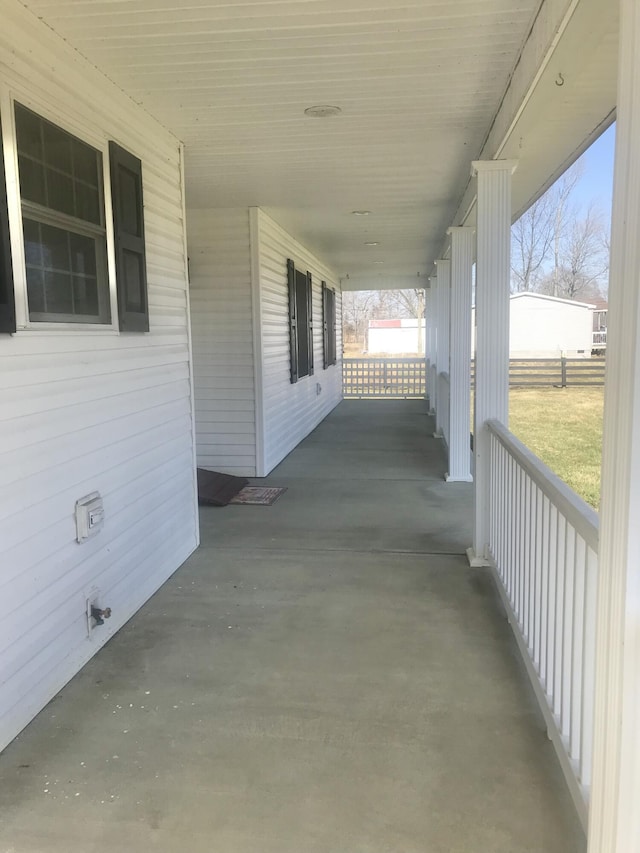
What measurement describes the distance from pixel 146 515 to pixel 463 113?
2844mm

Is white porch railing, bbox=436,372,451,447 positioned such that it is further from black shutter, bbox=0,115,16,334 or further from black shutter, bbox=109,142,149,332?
black shutter, bbox=0,115,16,334

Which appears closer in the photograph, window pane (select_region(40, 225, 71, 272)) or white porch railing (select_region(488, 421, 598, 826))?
white porch railing (select_region(488, 421, 598, 826))

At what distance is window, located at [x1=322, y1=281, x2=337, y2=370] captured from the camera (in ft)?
38.1

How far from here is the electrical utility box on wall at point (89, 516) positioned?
2.83m

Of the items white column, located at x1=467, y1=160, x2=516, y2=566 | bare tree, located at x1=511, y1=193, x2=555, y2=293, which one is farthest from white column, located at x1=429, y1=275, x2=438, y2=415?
white column, located at x1=467, y1=160, x2=516, y2=566

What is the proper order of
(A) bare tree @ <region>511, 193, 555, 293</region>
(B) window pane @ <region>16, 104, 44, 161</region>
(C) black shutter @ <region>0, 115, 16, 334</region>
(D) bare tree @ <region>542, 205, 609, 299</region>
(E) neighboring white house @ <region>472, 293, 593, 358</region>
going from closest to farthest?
(C) black shutter @ <region>0, 115, 16, 334</region>, (B) window pane @ <region>16, 104, 44, 161</region>, (D) bare tree @ <region>542, 205, 609, 299</region>, (A) bare tree @ <region>511, 193, 555, 293</region>, (E) neighboring white house @ <region>472, 293, 593, 358</region>

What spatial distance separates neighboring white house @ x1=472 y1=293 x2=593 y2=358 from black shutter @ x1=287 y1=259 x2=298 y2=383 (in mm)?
3195

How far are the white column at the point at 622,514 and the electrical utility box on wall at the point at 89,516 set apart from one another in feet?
7.06

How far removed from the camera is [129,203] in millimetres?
3367

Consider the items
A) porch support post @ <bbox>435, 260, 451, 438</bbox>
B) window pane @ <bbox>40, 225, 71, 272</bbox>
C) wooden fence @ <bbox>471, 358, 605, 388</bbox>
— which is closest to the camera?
window pane @ <bbox>40, 225, 71, 272</bbox>

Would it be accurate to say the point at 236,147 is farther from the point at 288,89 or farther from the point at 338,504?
the point at 338,504

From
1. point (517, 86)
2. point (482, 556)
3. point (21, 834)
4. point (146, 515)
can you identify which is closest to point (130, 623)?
point (146, 515)

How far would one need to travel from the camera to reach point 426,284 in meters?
14.2

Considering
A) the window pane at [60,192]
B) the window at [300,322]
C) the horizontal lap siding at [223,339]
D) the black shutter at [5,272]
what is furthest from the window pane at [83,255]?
the window at [300,322]
